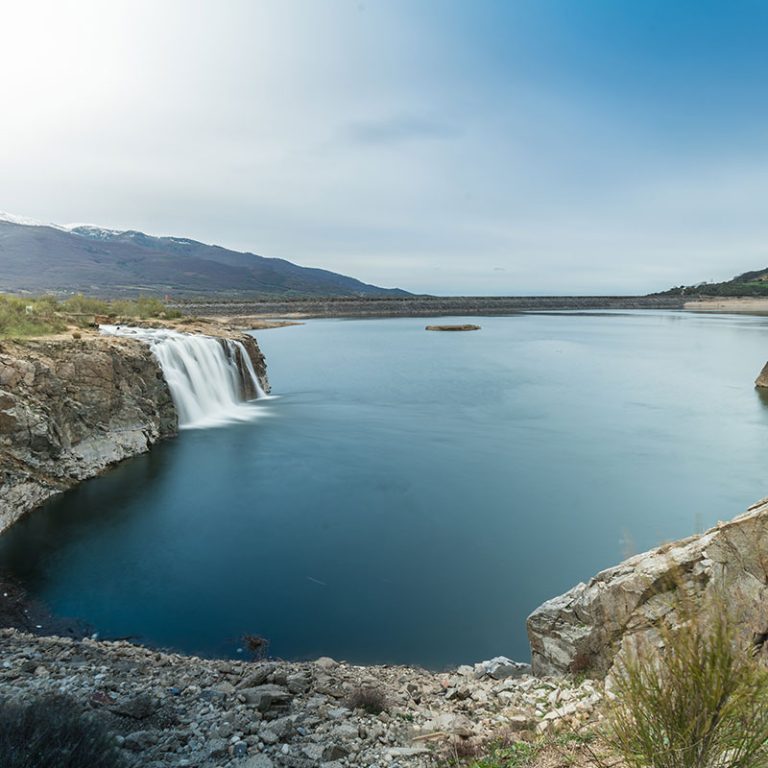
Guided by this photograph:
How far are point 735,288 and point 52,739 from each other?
485 feet

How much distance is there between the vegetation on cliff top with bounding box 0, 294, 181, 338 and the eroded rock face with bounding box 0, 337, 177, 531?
155 centimetres

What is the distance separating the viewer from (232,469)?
15.4 meters

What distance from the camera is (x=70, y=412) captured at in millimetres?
13758

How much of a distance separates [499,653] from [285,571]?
4.05 metres

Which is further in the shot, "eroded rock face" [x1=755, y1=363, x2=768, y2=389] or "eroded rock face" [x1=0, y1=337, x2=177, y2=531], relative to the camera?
"eroded rock face" [x1=755, y1=363, x2=768, y2=389]

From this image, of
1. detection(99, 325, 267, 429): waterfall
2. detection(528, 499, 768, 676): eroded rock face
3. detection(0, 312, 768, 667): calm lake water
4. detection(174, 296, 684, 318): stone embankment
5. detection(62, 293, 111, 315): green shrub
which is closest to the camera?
detection(528, 499, 768, 676): eroded rock face

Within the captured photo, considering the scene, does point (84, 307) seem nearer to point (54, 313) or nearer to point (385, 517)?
point (54, 313)

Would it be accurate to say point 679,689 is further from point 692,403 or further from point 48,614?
point 692,403

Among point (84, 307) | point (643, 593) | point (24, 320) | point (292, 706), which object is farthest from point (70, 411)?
point (643, 593)

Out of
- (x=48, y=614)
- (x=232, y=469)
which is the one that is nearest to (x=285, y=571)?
(x=48, y=614)

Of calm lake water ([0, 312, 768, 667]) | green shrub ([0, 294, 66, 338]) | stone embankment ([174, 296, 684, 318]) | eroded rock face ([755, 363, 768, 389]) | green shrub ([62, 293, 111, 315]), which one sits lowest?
calm lake water ([0, 312, 768, 667])

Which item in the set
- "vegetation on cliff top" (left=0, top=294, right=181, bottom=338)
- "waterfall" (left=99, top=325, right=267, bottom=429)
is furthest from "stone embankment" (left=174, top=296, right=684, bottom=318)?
"waterfall" (left=99, top=325, right=267, bottom=429)

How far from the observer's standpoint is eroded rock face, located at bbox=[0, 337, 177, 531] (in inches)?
458

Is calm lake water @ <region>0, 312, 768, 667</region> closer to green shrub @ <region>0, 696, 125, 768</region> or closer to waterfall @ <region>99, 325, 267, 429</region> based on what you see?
waterfall @ <region>99, 325, 267, 429</region>
